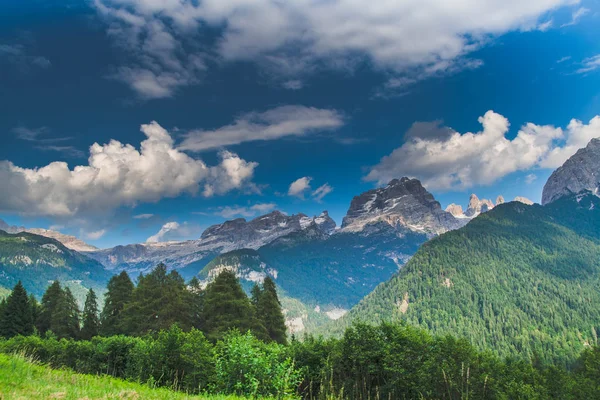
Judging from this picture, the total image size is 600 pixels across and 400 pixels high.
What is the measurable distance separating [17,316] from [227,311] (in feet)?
135

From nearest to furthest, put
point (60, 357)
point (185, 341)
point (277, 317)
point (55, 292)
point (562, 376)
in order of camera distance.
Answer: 1. point (185, 341)
2. point (60, 357)
3. point (277, 317)
4. point (55, 292)
5. point (562, 376)

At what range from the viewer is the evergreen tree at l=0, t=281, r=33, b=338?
6500cm

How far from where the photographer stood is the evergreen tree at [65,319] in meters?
66.4

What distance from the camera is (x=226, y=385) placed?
60.7 ft

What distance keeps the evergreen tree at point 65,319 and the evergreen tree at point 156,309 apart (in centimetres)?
1542

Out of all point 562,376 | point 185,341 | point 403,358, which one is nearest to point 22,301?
point 185,341

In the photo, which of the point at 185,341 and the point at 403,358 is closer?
the point at 185,341

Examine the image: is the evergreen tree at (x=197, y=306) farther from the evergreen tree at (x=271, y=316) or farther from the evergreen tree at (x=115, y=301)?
the evergreen tree at (x=115, y=301)

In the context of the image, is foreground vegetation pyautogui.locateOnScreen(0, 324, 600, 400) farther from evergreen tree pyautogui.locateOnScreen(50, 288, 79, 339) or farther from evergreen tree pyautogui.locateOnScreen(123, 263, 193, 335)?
evergreen tree pyautogui.locateOnScreen(50, 288, 79, 339)

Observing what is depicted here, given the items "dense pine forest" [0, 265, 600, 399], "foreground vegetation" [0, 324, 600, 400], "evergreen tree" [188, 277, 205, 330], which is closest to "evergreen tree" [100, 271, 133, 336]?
"dense pine forest" [0, 265, 600, 399]

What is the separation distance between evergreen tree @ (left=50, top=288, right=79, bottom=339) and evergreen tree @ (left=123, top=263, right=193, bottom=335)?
1542 cm

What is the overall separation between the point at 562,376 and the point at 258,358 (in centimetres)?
9419

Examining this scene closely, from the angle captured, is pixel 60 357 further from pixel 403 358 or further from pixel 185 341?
pixel 403 358

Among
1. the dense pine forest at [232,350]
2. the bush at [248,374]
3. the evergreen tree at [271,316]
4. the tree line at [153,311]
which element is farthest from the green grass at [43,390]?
the evergreen tree at [271,316]
